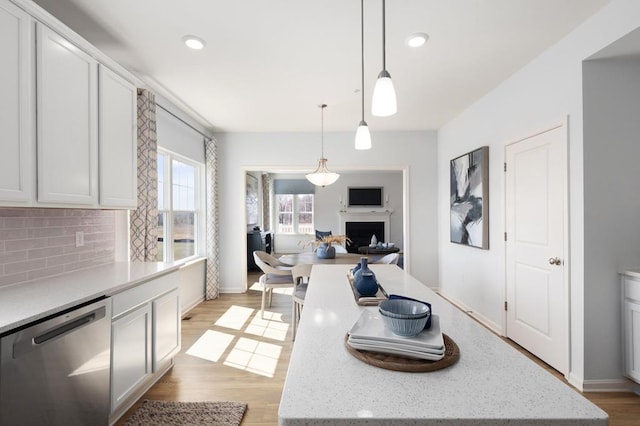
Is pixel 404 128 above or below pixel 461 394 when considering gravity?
above

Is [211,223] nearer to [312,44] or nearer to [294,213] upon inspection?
[312,44]

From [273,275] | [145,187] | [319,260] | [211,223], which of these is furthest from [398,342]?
[211,223]

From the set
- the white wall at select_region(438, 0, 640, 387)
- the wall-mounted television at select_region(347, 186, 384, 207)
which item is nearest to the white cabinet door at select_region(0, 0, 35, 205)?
the white wall at select_region(438, 0, 640, 387)

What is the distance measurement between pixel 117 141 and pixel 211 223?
103 inches

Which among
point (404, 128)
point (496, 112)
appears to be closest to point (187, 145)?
point (404, 128)

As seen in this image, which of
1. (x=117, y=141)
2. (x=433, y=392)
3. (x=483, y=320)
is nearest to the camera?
(x=433, y=392)

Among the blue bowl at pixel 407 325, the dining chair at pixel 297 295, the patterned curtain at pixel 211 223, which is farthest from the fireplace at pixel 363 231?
the blue bowl at pixel 407 325

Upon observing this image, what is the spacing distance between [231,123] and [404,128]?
2.66 m

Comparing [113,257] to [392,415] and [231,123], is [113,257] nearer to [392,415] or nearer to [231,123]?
[231,123]

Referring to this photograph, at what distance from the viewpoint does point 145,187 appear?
300 cm

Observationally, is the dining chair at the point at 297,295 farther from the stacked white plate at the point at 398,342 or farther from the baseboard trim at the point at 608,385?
the baseboard trim at the point at 608,385

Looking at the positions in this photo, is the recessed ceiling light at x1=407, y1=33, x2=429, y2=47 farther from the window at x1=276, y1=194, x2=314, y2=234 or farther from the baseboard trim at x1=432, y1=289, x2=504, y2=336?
the window at x1=276, y1=194, x2=314, y2=234

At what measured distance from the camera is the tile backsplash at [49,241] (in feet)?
6.32

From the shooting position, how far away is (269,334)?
3.52 metres
